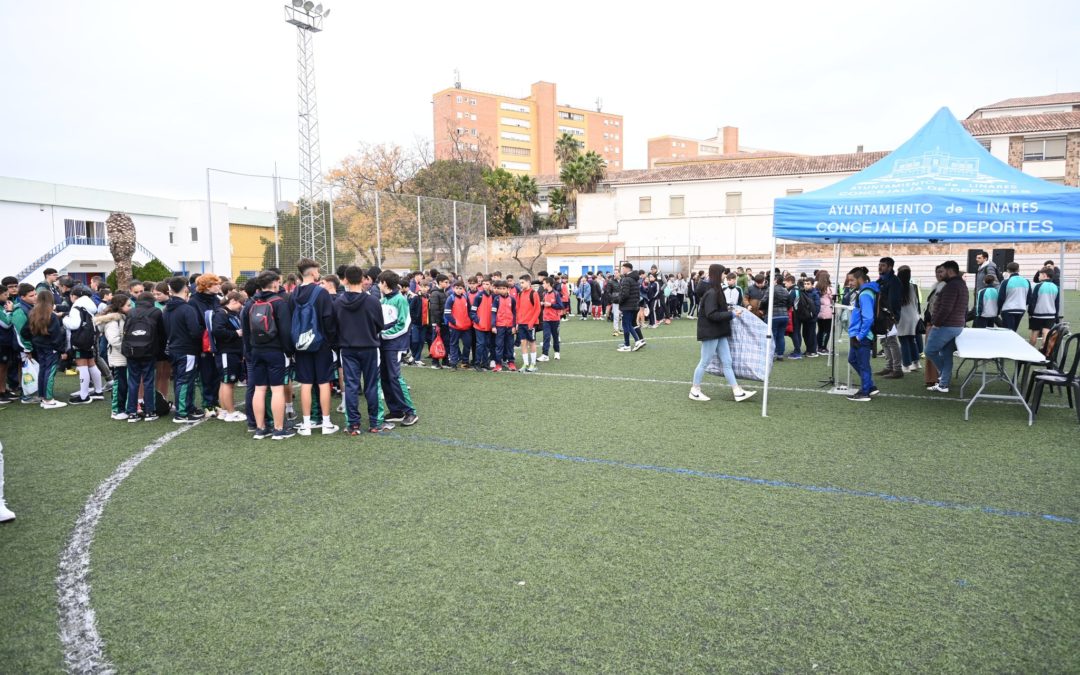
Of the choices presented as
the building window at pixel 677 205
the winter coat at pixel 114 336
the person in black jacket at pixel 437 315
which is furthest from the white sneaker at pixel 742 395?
the building window at pixel 677 205

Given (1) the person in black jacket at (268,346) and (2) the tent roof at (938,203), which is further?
(2) the tent roof at (938,203)

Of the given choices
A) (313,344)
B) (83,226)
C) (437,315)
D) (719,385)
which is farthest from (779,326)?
(83,226)

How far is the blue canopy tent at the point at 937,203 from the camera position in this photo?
7023mm

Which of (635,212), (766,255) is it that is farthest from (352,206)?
(635,212)

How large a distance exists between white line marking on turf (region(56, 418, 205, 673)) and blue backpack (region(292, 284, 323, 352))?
2073mm

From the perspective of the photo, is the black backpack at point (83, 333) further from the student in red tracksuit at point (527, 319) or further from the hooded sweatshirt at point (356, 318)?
the student in red tracksuit at point (527, 319)

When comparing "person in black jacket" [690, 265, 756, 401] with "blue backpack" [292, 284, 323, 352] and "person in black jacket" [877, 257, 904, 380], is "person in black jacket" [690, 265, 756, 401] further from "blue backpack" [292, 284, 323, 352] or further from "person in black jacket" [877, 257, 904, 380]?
"blue backpack" [292, 284, 323, 352]

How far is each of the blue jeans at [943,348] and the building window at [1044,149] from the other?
47687mm

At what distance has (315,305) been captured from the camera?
6.83 meters

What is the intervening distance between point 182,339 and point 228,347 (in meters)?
0.54

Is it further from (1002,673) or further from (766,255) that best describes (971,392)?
(766,255)

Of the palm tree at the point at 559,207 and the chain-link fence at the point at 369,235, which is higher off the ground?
the palm tree at the point at 559,207

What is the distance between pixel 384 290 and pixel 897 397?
22.4ft

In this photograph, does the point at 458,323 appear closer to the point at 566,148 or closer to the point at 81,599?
the point at 81,599
